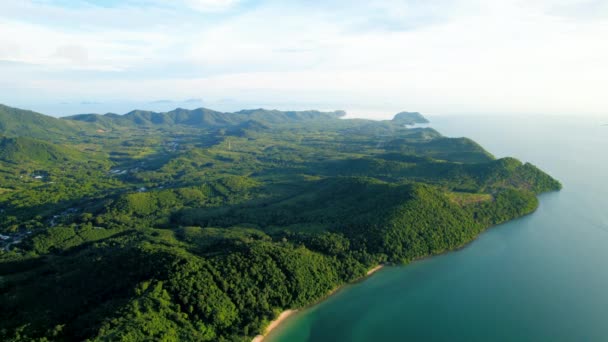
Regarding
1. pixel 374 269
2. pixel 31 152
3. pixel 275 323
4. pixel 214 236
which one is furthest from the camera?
pixel 31 152

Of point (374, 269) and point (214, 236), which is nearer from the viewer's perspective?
point (374, 269)

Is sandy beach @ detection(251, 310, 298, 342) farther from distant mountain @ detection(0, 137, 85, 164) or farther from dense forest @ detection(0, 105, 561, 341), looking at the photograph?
distant mountain @ detection(0, 137, 85, 164)

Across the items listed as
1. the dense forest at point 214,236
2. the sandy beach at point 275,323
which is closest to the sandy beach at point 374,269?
the dense forest at point 214,236

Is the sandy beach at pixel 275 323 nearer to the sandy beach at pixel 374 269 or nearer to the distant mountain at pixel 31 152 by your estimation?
the sandy beach at pixel 374 269

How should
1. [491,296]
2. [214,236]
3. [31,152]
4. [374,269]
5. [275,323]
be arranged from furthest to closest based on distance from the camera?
[31,152] < [214,236] < [374,269] < [491,296] < [275,323]

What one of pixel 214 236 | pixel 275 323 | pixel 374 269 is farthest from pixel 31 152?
pixel 374 269

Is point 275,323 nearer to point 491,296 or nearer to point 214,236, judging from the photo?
point 214,236

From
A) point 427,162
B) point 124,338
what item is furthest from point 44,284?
point 427,162
